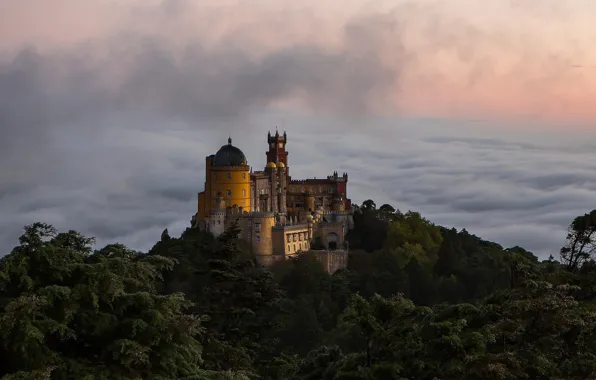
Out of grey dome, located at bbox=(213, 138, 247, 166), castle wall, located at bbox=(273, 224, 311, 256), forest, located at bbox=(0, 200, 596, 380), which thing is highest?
grey dome, located at bbox=(213, 138, 247, 166)

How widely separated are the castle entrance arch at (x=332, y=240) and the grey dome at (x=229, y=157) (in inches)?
350

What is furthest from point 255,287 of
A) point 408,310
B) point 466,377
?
point 466,377

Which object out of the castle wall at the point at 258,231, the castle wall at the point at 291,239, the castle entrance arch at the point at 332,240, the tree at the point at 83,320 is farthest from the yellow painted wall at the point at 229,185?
the tree at the point at 83,320

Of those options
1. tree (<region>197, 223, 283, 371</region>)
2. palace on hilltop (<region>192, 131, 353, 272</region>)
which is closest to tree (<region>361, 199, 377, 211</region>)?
palace on hilltop (<region>192, 131, 353, 272</region>)

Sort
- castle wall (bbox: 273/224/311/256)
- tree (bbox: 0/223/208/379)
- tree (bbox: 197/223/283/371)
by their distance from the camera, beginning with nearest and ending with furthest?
tree (bbox: 0/223/208/379) < tree (bbox: 197/223/283/371) < castle wall (bbox: 273/224/311/256)

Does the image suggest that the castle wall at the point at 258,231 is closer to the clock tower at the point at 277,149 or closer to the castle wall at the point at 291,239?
the castle wall at the point at 291,239

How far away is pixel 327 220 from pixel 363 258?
16.5 feet

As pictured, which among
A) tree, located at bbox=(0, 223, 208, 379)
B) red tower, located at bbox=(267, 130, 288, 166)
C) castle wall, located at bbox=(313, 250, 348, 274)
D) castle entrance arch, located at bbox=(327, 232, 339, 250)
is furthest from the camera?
red tower, located at bbox=(267, 130, 288, 166)

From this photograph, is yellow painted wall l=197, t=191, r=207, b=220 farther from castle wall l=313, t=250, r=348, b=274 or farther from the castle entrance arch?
the castle entrance arch

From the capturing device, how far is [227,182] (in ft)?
230

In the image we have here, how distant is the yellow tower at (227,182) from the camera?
70062mm

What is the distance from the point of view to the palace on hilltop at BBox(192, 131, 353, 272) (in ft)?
225

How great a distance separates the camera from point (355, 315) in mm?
21047

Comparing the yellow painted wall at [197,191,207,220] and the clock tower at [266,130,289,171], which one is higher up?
the clock tower at [266,130,289,171]
